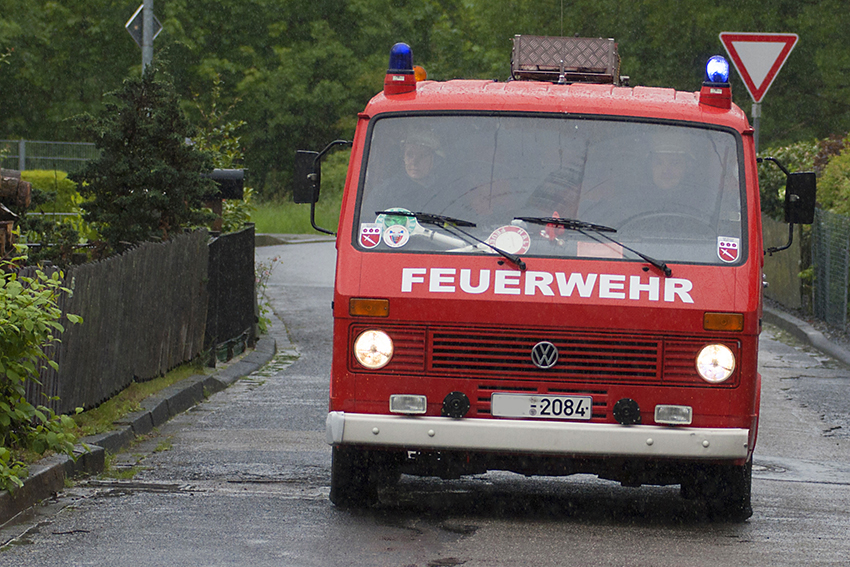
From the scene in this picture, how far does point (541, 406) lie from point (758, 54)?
10.5 m

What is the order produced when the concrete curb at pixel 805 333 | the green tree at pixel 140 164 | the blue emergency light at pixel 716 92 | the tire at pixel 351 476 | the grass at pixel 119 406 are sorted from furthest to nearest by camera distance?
the concrete curb at pixel 805 333 < the green tree at pixel 140 164 < the grass at pixel 119 406 < the blue emergency light at pixel 716 92 < the tire at pixel 351 476

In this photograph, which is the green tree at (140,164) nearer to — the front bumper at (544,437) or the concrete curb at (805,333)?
the front bumper at (544,437)

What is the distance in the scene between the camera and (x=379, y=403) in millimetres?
6637

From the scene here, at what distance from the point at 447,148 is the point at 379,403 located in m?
1.39

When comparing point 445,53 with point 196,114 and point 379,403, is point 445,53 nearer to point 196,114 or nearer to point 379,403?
point 196,114

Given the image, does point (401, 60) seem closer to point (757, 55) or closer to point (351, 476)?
point (351, 476)

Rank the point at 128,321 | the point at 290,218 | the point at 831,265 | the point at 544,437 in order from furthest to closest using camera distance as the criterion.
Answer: the point at 290,218 < the point at 831,265 < the point at 128,321 < the point at 544,437

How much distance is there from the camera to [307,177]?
7.66 meters

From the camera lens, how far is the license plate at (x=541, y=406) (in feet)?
21.5

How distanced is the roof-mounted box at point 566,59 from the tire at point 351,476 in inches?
129

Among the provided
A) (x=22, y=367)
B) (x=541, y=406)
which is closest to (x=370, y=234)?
(x=541, y=406)

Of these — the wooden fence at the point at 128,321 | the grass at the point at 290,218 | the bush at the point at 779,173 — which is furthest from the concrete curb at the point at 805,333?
the grass at the point at 290,218

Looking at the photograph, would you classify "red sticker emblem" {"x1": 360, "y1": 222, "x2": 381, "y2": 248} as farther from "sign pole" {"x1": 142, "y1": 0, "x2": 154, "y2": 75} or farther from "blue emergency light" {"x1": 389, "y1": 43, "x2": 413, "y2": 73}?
"sign pole" {"x1": 142, "y1": 0, "x2": 154, "y2": 75}

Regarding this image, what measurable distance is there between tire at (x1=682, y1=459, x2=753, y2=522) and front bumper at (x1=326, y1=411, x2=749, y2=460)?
499 millimetres
